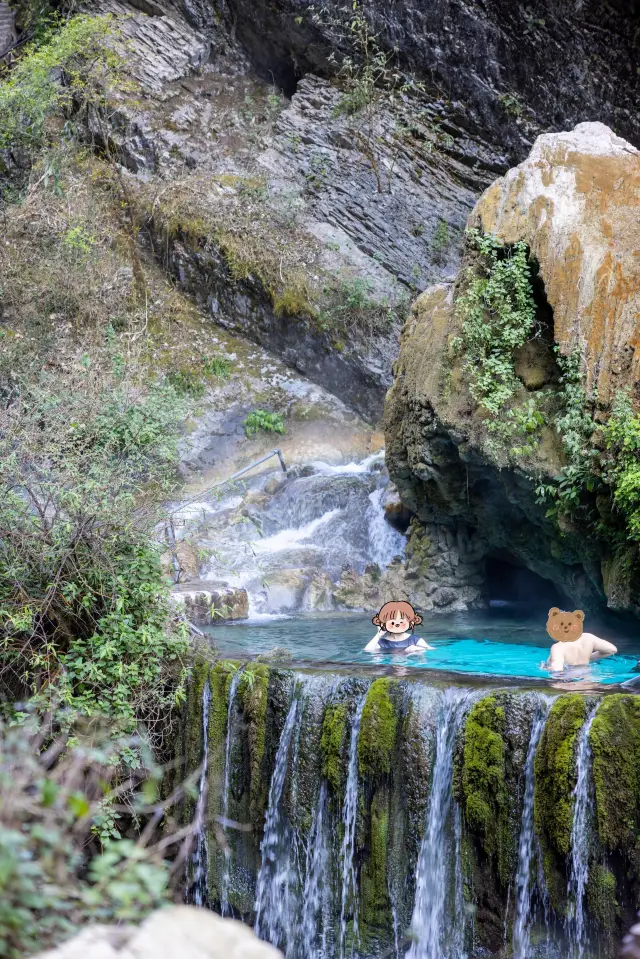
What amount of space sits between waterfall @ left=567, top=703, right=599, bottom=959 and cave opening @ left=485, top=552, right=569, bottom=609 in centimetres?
673

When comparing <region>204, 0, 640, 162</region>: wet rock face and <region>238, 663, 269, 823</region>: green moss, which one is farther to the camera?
<region>204, 0, 640, 162</region>: wet rock face

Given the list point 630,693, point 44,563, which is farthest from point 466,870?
point 44,563

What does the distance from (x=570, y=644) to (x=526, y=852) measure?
2.23 metres

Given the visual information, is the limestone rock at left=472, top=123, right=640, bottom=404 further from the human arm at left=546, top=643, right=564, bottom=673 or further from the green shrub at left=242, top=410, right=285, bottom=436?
the green shrub at left=242, top=410, right=285, bottom=436

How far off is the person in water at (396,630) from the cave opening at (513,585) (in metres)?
4.47

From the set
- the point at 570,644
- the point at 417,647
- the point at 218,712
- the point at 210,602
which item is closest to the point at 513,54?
the point at 210,602

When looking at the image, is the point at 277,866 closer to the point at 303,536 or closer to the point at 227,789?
the point at 227,789

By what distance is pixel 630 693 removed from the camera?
5449 millimetres

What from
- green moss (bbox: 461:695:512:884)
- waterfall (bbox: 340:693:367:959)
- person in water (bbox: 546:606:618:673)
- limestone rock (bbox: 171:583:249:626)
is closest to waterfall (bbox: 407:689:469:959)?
green moss (bbox: 461:695:512:884)

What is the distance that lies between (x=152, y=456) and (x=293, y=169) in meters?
10.6

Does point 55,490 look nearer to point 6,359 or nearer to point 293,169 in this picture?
point 6,359

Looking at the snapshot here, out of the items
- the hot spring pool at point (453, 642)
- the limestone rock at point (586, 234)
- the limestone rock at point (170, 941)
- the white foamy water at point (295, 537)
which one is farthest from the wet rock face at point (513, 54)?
the limestone rock at point (170, 941)

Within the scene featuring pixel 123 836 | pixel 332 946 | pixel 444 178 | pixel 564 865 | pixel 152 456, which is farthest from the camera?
pixel 444 178

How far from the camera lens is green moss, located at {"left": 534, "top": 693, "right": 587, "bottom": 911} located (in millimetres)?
5285
